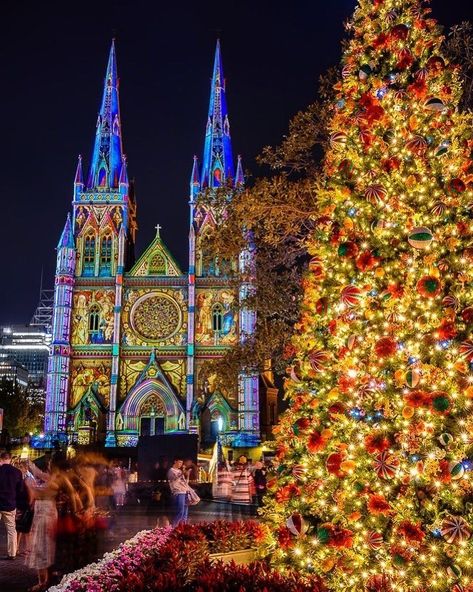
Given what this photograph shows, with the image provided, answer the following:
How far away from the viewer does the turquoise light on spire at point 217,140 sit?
4675 cm

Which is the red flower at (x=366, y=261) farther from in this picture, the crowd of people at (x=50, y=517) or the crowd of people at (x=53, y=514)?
the crowd of people at (x=50, y=517)

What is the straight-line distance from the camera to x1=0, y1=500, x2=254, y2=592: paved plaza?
9070 mm

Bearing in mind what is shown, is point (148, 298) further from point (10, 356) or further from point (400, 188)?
point (10, 356)

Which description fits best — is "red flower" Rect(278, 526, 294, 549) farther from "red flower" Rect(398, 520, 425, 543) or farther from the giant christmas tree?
"red flower" Rect(398, 520, 425, 543)

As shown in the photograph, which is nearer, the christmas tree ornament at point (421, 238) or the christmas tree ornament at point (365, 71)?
the christmas tree ornament at point (421, 238)

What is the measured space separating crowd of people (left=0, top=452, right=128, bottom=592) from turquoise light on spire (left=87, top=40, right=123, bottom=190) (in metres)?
36.9

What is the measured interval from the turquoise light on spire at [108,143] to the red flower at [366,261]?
42753 mm

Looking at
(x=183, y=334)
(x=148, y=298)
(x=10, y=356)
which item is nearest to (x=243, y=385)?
(x=183, y=334)

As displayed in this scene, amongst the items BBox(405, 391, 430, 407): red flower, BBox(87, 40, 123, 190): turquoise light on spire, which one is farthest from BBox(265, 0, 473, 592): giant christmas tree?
BBox(87, 40, 123, 190): turquoise light on spire

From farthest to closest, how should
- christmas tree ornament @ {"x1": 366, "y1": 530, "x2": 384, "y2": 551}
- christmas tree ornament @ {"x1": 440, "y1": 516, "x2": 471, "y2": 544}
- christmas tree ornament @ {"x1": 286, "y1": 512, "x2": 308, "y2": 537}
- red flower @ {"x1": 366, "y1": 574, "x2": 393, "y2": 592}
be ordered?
christmas tree ornament @ {"x1": 286, "y1": 512, "x2": 308, "y2": 537} < christmas tree ornament @ {"x1": 366, "y1": 530, "x2": 384, "y2": 551} < red flower @ {"x1": 366, "y1": 574, "x2": 393, "y2": 592} < christmas tree ornament @ {"x1": 440, "y1": 516, "x2": 471, "y2": 544}

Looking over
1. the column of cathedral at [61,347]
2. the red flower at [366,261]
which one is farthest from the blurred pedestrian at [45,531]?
the column of cathedral at [61,347]

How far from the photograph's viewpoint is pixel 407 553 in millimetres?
4914

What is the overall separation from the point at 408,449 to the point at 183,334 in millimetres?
39136

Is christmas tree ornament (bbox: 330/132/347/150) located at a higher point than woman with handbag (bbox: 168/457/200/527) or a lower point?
higher
